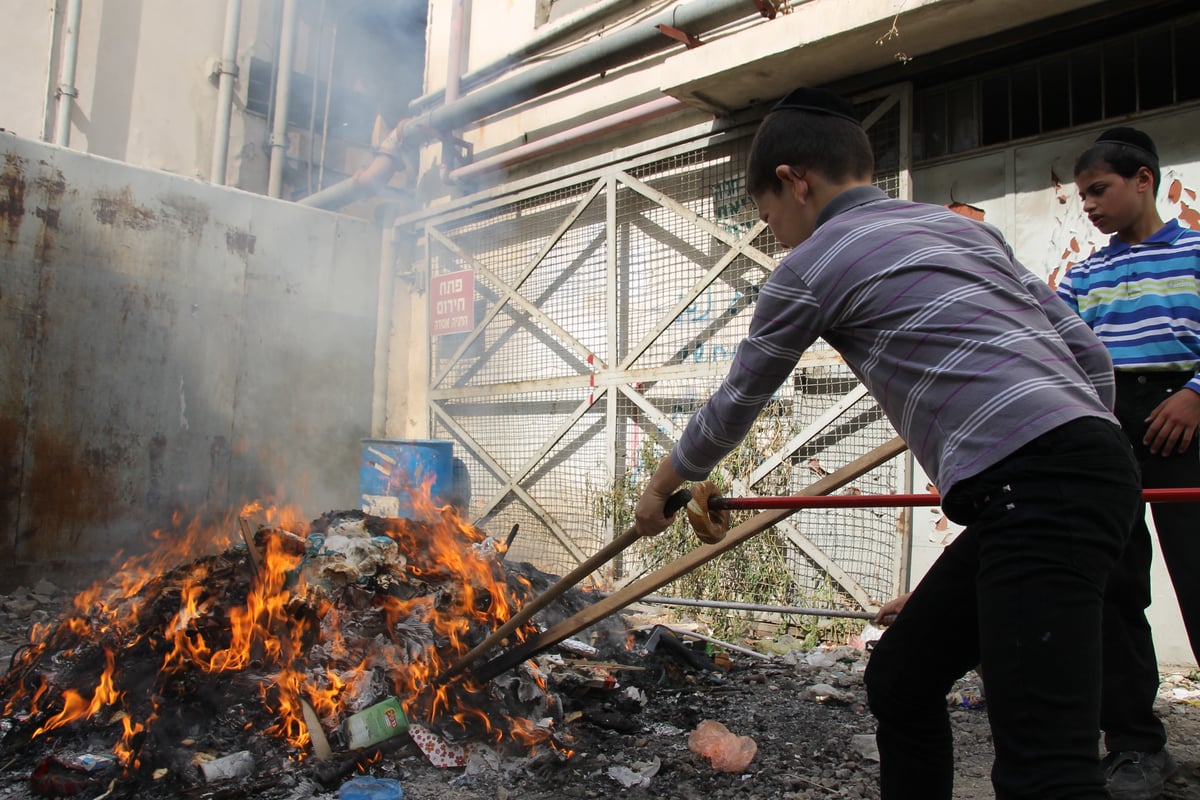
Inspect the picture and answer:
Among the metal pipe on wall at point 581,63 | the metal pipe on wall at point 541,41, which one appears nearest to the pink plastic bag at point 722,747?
the metal pipe on wall at point 581,63

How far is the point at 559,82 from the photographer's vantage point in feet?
24.1

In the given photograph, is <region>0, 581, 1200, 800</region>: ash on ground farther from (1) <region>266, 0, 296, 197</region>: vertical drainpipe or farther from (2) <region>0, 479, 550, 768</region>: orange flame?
(1) <region>266, 0, 296, 197</region>: vertical drainpipe

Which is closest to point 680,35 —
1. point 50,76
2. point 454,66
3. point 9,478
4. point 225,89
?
point 454,66

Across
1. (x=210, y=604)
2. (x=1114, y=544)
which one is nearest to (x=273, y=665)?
(x=210, y=604)

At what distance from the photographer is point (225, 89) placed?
11164 millimetres

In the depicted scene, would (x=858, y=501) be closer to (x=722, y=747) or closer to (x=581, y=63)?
(x=722, y=747)

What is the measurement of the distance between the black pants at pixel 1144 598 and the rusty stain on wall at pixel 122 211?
769 cm

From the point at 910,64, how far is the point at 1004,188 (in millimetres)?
1076

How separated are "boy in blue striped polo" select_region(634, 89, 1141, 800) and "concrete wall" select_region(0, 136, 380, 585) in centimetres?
659

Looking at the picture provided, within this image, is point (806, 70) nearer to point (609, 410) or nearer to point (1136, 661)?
point (609, 410)

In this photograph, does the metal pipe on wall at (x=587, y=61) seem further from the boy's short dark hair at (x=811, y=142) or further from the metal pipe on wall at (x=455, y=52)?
the boy's short dark hair at (x=811, y=142)

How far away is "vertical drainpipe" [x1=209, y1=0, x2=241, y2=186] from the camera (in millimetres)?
11070

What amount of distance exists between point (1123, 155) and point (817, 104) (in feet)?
5.14

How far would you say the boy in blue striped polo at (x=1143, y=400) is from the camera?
8.46 ft
